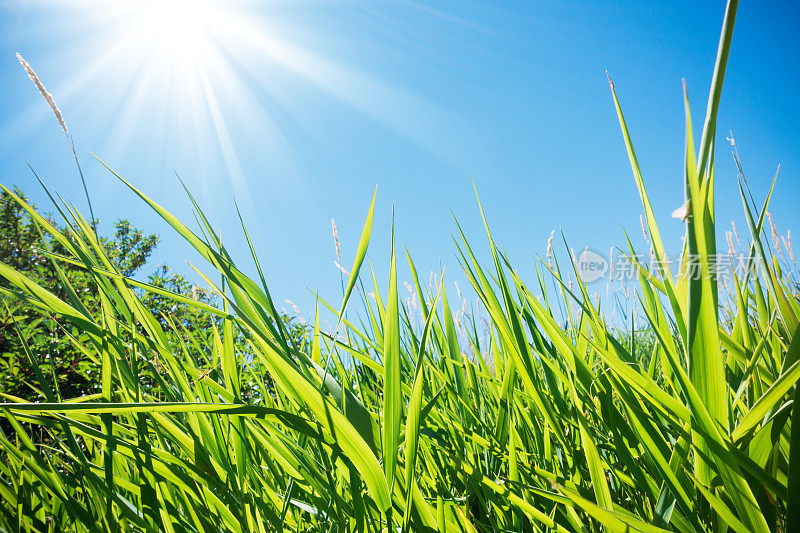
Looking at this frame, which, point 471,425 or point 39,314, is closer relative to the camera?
point 471,425

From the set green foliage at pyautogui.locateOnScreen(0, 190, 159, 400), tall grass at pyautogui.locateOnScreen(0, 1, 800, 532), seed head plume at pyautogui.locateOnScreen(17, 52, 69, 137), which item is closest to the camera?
tall grass at pyautogui.locateOnScreen(0, 1, 800, 532)

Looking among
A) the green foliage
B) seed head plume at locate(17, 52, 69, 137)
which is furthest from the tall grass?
the green foliage

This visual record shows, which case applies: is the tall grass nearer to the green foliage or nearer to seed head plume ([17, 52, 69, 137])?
seed head plume ([17, 52, 69, 137])

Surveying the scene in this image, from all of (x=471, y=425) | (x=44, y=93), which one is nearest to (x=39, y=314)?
(x=44, y=93)

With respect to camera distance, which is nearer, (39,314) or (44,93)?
(44,93)

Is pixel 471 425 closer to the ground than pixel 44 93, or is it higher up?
closer to the ground

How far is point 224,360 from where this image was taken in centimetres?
78

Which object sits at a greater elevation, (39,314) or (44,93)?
(44,93)

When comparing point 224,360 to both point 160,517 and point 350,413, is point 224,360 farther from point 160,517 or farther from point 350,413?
point 350,413


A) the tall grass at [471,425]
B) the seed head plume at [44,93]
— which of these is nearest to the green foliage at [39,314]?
the seed head plume at [44,93]

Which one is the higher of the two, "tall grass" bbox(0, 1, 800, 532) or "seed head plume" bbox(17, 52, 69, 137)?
"seed head plume" bbox(17, 52, 69, 137)

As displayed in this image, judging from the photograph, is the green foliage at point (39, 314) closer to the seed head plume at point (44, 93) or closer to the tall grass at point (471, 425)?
the seed head plume at point (44, 93)

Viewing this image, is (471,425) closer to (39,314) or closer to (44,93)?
(44,93)

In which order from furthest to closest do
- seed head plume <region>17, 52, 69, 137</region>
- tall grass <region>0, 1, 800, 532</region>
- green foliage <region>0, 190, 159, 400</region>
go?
green foliage <region>0, 190, 159, 400</region>, seed head plume <region>17, 52, 69, 137</region>, tall grass <region>0, 1, 800, 532</region>
